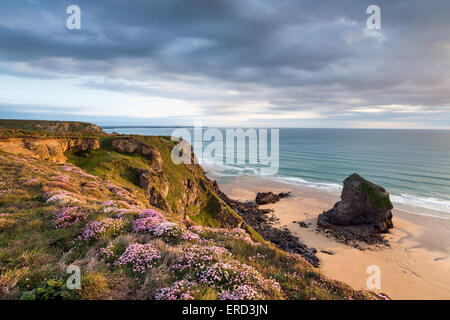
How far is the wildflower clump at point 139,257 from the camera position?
21.7ft

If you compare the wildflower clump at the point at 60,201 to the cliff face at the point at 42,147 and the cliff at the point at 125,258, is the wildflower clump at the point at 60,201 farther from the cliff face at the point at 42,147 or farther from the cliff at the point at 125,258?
the cliff face at the point at 42,147

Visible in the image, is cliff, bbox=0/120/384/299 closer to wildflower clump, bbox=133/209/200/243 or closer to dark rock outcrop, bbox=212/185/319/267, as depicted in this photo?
wildflower clump, bbox=133/209/200/243

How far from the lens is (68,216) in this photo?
9.72 metres

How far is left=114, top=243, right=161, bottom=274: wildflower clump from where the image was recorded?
6.62 meters

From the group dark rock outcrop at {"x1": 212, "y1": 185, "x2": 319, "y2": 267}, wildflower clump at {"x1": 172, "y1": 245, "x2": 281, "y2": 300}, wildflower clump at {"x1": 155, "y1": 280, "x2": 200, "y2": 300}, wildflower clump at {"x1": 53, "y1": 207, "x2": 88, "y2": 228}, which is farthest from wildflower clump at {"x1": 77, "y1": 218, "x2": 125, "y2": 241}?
dark rock outcrop at {"x1": 212, "y1": 185, "x2": 319, "y2": 267}

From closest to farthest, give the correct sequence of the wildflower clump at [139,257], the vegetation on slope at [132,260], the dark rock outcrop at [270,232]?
the vegetation on slope at [132,260] < the wildflower clump at [139,257] < the dark rock outcrop at [270,232]

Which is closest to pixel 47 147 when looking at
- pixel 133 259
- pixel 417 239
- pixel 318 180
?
pixel 133 259

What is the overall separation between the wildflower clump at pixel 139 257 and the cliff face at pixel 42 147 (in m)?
26.8

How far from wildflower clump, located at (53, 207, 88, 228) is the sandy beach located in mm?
31935

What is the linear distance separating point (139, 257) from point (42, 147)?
29.4 m

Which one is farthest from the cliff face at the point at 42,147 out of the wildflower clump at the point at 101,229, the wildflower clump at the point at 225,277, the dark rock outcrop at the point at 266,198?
the dark rock outcrop at the point at 266,198
